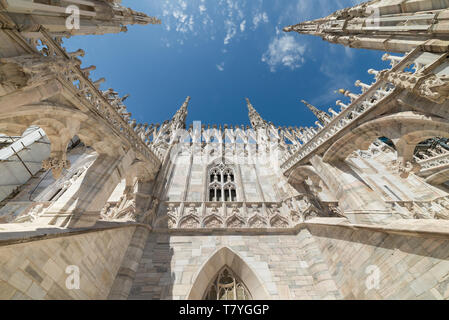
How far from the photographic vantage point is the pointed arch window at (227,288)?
5977 millimetres

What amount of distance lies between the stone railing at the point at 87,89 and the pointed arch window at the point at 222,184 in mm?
4111

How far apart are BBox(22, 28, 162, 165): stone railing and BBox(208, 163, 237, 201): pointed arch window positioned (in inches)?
162

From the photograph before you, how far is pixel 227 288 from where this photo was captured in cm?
620

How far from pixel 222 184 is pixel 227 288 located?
493 centimetres

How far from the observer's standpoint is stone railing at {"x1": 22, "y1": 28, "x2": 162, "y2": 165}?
12.1 ft

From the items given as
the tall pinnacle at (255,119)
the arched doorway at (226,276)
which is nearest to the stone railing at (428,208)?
the arched doorway at (226,276)

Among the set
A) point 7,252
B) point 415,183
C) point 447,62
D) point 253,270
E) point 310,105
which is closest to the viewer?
point 7,252

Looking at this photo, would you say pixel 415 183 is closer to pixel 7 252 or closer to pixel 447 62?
pixel 447 62

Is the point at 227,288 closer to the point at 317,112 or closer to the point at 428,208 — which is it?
the point at 428,208

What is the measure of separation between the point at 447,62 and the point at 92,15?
407 inches

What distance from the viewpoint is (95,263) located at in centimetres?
471
